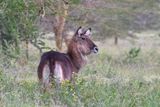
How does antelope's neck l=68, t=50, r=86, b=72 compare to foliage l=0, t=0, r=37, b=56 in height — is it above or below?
below

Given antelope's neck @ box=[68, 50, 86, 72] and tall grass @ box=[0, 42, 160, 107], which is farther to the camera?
antelope's neck @ box=[68, 50, 86, 72]

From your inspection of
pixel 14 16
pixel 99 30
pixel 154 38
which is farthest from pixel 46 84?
pixel 154 38

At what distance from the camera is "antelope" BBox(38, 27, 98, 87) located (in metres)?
10.9

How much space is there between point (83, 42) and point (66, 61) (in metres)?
1.11

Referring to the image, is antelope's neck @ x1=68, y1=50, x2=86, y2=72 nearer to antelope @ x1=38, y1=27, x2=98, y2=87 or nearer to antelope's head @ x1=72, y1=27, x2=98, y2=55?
antelope @ x1=38, y1=27, x2=98, y2=87

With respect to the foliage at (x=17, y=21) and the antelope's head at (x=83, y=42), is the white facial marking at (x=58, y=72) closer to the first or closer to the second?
the antelope's head at (x=83, y=42)

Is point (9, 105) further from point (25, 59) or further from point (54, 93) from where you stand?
point (25, 59)

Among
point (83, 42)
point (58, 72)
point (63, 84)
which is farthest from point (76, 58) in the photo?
point (63, 84)

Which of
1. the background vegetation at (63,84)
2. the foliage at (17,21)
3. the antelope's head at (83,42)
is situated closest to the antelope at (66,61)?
the antelope's head at (83,42)

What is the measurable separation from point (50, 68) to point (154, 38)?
100ft

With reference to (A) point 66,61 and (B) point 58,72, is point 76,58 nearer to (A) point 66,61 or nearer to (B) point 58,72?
(A) point 66,61

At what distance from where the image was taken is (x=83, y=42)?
12.3 metres

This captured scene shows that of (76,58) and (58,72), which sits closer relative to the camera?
(58,72)

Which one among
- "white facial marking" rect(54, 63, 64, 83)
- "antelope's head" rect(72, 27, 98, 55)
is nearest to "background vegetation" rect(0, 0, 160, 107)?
"white facial marking" rect(54, 63, 64, 83)
